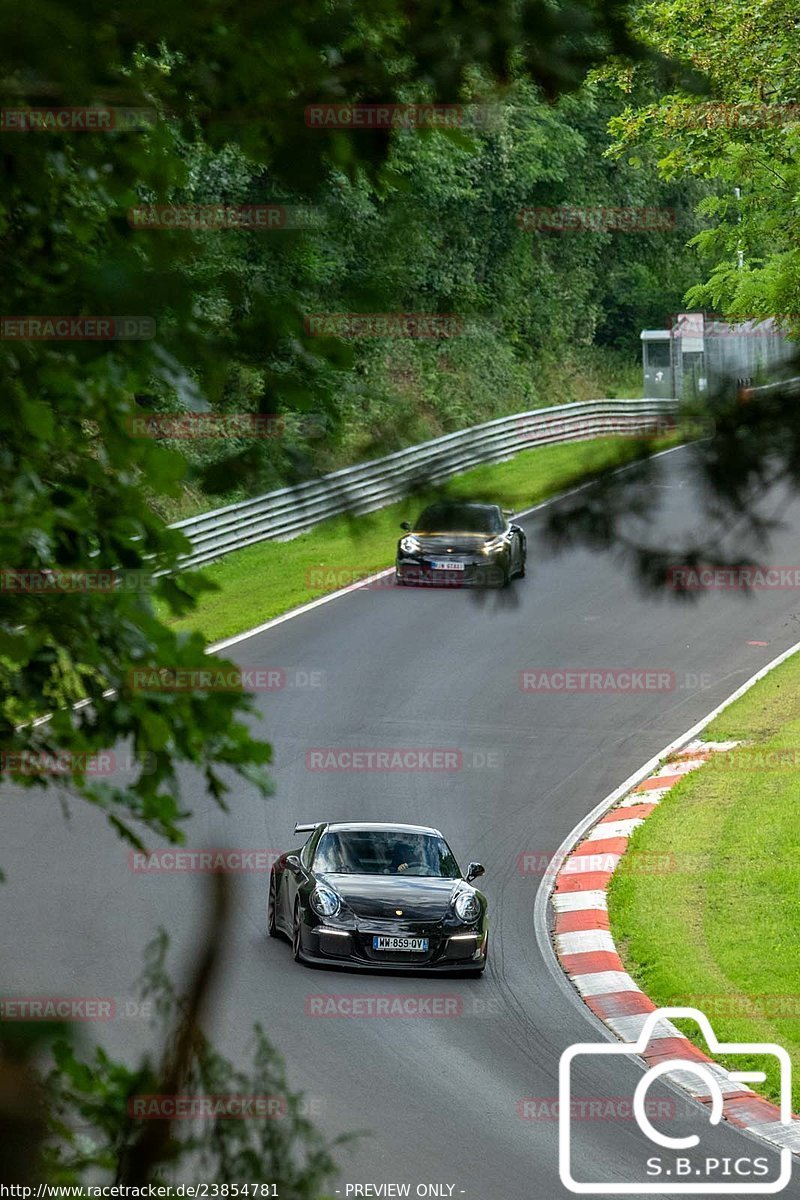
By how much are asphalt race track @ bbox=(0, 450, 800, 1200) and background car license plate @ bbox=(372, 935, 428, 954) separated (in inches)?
13.5

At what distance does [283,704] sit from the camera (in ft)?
76.2

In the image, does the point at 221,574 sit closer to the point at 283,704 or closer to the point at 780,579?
the point at 283,704

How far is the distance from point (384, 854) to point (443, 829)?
3.48m

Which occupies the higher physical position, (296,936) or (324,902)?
(324,902)

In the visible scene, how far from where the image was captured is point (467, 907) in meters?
14.2

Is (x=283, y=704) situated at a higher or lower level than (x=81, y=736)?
lower

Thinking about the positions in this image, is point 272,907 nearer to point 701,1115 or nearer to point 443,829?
point 443,829

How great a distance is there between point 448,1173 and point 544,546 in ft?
21.8

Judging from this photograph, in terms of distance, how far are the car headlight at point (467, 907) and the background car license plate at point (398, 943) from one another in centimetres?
40

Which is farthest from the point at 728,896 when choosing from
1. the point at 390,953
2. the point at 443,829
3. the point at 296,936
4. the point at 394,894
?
the point at 296,936

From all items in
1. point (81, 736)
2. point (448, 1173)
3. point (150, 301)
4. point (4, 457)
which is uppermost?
point (150, 301)

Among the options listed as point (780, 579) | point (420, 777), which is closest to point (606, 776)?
point (420, 777)

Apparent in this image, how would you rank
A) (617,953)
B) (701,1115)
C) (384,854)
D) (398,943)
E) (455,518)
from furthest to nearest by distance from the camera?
(617,953), (384,854), (398,943), (701,1115), (455,518)

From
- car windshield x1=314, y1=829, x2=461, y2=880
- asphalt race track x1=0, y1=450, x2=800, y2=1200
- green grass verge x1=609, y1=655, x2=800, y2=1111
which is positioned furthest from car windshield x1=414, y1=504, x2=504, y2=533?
car windshield x1=314, y1=829, x2=461, y2=880
